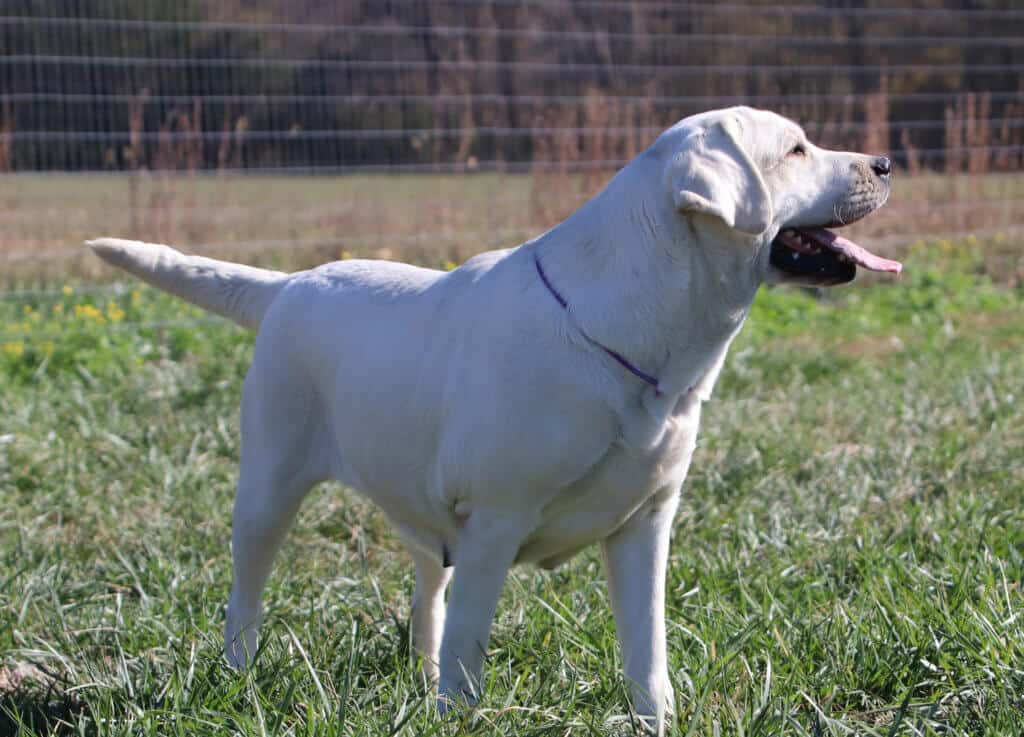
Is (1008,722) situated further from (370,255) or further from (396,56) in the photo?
(396,56)

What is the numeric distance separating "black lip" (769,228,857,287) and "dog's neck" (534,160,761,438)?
9 cm

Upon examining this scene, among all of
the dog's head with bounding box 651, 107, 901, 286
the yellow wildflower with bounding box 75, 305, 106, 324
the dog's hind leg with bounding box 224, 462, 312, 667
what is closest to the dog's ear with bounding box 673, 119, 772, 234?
the dog's head with bounding box 651, 107, 901, 286

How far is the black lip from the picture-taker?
2.62m

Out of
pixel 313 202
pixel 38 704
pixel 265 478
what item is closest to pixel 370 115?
pixel 313 202

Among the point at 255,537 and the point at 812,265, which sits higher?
the point at 812,265

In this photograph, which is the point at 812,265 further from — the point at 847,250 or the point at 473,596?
the point at 473,596

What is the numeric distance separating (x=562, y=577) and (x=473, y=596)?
1146 millimetres

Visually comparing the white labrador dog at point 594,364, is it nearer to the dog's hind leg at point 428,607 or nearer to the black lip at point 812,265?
the black lip at point 812,265

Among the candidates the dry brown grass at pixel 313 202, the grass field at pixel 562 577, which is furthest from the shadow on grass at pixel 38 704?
the dry brown grass at pixel 313 202

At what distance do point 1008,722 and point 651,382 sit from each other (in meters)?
1.00

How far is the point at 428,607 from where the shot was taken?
3182 millimetres

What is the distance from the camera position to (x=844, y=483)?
4395mm

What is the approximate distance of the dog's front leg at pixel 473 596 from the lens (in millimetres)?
2529

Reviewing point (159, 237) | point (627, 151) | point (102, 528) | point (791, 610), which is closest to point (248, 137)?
point (159, 237)
